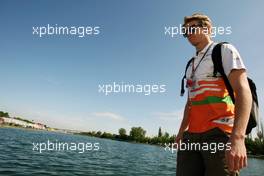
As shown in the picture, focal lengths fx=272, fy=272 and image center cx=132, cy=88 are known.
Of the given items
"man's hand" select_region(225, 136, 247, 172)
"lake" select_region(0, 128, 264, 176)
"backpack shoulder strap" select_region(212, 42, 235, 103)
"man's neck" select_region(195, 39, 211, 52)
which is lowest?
"lake" select_region(0, 128, 264, 176)

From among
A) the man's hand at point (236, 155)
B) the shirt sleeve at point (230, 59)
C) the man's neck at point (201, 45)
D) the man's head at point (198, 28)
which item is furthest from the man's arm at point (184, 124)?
the man's hand at point (236, 155)

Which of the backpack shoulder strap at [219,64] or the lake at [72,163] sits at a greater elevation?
the backpack shoulder strap at [219,64]

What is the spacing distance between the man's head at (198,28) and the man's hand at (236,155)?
1.48 m

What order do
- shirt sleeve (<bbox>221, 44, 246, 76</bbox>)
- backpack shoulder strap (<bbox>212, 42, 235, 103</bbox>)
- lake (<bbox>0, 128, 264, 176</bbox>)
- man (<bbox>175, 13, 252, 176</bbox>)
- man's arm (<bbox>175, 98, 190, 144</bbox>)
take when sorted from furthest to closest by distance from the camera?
lake (<bbox>0, 128, 264, 176</bbox>) → man's arm (<bbox>175, 98, 190, 144</bbox>) → backpack shoulder strap (<bbox>212, 42, 235, 103</bbox>) → shirt sleeve (<bbox>221, 44, 246, 76</bbox>) → man (<bbox>175, 13, 252, 176</bbox>)

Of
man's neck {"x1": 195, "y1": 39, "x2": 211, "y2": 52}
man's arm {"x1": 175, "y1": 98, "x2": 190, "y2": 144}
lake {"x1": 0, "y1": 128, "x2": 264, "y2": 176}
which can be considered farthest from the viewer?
lake {"x1": 0, "y1": 128, "x2": 264, "y2": 176}

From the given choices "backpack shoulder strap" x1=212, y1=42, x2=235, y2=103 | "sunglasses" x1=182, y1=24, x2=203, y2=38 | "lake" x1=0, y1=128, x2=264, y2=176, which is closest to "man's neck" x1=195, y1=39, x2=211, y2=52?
"sunglasses" x1=182, y1=24, x2=203, y2=38

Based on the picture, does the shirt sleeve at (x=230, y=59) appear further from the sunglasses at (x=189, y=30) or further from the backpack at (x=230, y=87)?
the sunglasses at (x=189, y=30)

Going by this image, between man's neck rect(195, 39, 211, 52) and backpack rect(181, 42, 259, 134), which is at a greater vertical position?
man's neck rect(195, 39, 211, 52)

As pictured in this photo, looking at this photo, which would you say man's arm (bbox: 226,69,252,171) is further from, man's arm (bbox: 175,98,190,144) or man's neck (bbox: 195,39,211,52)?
man's arm (bbox: 175,98,190,144)

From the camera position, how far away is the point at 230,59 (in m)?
2.96

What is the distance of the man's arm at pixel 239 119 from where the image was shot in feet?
8.29

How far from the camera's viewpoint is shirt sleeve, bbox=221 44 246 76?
290 cm

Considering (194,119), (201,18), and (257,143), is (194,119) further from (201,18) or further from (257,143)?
(257,143)

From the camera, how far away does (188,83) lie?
3615 millimetres
